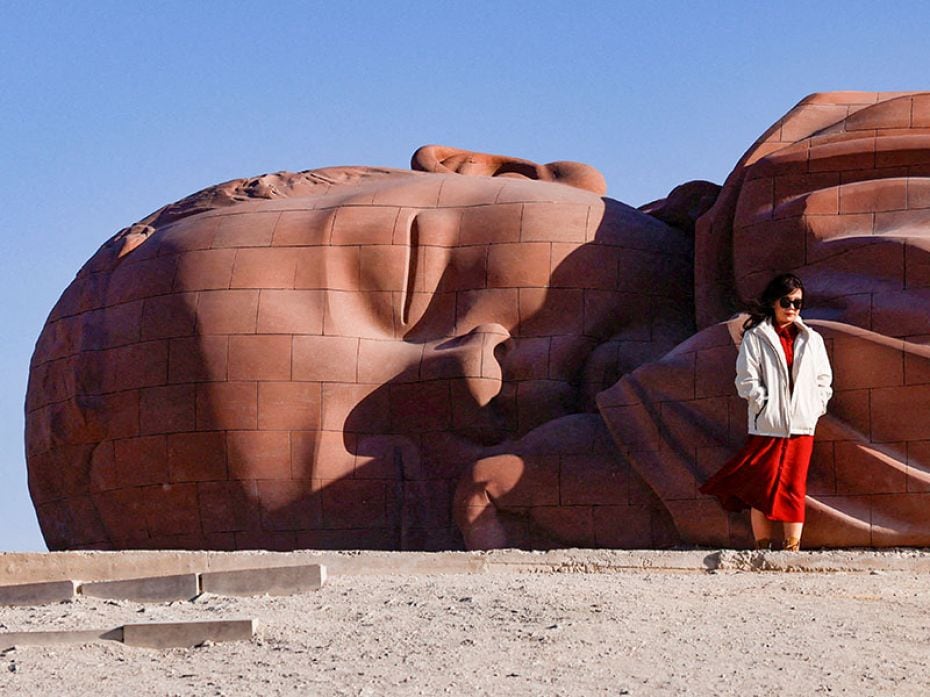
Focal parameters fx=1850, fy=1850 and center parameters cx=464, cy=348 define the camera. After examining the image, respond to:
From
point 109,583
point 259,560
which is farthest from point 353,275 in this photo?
point 109,583

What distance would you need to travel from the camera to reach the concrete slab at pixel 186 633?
751cm

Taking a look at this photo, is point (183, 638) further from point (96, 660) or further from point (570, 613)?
point (570, 613)

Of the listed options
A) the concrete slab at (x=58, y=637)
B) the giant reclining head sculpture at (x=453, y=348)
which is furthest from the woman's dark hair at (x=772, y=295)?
the concrete slab at (x=58, y=637)

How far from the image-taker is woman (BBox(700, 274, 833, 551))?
32.8 feet

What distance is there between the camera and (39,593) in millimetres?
8711

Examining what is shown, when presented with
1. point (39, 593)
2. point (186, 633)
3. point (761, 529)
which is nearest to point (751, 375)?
point (761, 529)

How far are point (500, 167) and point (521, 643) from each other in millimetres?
7318

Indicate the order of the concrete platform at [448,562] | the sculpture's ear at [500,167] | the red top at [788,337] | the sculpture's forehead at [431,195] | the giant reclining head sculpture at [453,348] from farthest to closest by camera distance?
1. the sculpture's ear at [500,167]
2. the sculpture's forehead at [431,195]
3. the giant reclining head sculpture at [453,348]
4. the red top at [788,337]
5. the concrete platform at [448,562]

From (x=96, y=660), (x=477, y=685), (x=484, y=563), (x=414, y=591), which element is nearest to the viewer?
(x=477, y=685)

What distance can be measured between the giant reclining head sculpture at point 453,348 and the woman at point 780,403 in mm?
390

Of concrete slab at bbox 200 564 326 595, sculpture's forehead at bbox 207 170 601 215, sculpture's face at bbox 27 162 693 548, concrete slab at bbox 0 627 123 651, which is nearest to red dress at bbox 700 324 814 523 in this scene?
sculpture's face at bbox 27 162 693 548

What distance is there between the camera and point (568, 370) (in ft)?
39.1

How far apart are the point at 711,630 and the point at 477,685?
4.30 feet

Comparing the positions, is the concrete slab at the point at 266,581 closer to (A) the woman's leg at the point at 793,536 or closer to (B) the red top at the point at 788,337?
(A) the woman's leg at the point at 793,536
